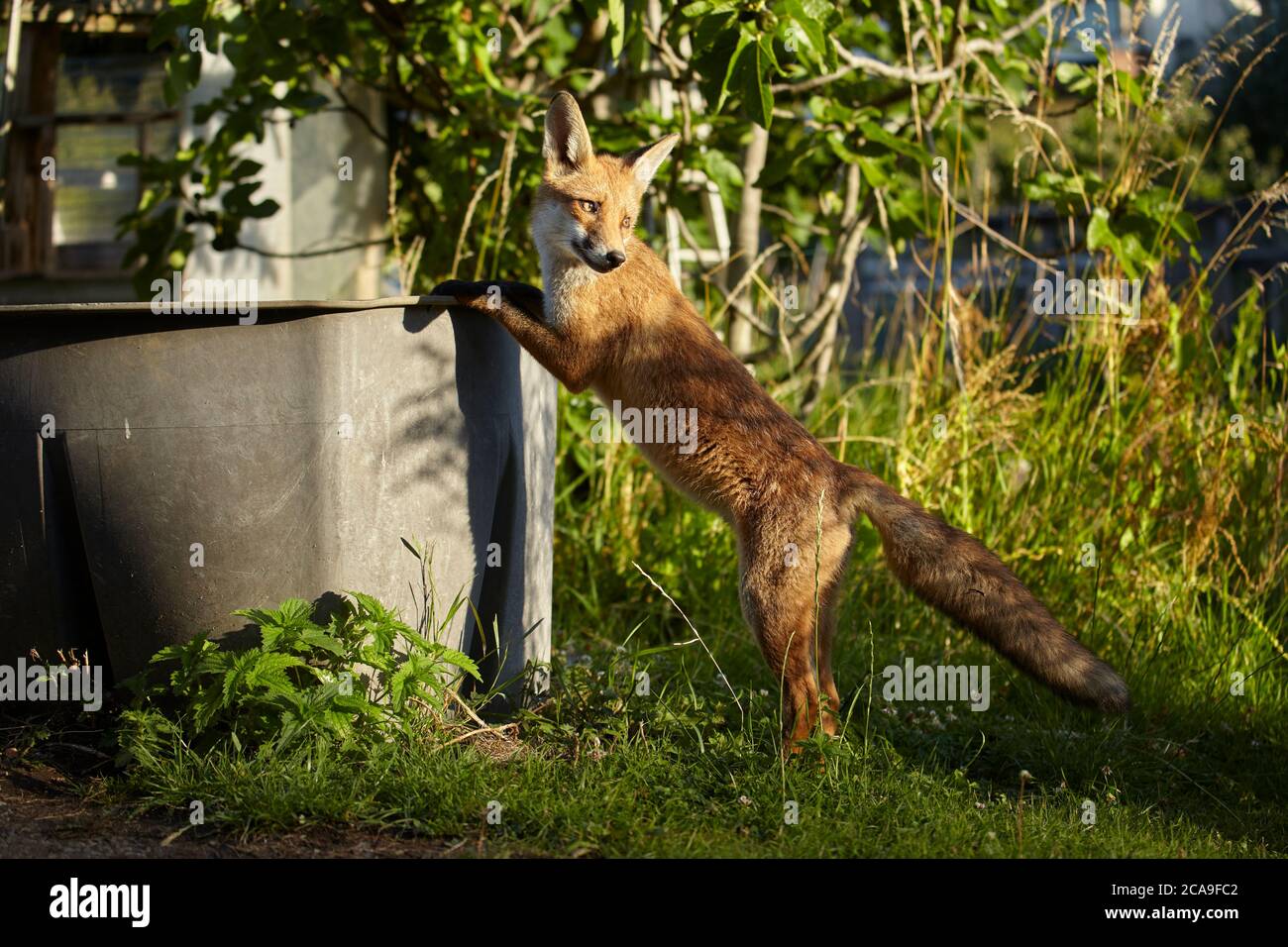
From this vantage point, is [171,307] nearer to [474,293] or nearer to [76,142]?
[474,293]

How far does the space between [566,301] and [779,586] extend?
1337 millimetres

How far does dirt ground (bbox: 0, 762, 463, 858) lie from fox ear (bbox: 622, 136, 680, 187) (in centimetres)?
269

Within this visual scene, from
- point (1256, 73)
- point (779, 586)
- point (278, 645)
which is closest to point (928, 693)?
point (779, 586)

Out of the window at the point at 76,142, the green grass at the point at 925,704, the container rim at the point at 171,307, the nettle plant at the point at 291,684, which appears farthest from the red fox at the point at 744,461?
the window at the point at 76,142

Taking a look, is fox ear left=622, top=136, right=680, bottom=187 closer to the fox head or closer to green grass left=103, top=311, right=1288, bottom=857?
the fox head

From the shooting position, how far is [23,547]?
384cm

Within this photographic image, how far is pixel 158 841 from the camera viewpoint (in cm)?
340

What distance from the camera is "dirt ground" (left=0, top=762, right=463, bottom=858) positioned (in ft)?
10.9

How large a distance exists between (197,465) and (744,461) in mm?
1887

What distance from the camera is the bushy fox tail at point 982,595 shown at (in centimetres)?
389


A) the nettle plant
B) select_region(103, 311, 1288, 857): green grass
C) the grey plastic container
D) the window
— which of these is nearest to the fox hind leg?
select_region(103, 311, 1288, 857): green grass

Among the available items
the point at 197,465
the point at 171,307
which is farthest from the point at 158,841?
the point at 171,307

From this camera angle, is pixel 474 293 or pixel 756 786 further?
pixel 474 293
